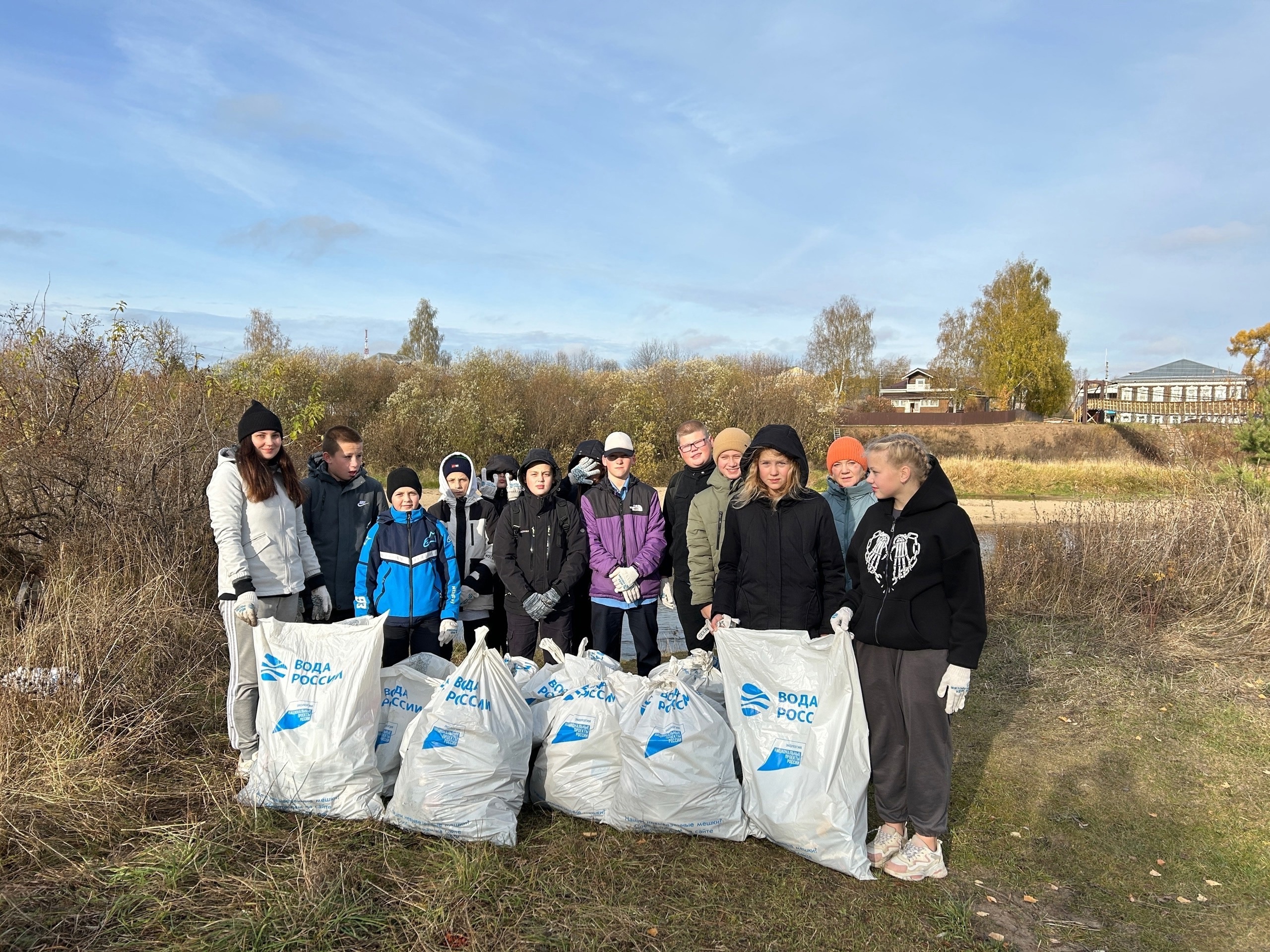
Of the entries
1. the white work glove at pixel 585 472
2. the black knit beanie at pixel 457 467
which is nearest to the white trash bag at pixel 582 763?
the white work glove at pixel 585 472

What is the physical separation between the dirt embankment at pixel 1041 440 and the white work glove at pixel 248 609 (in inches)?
899

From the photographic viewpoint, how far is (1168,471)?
31.8 ft

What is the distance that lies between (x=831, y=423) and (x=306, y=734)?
21.2 metres

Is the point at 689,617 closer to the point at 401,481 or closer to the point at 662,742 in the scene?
the point at 662,742

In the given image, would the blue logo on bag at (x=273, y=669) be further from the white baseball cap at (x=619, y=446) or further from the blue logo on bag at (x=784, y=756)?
the white baseball cap at (x=619, y=446)

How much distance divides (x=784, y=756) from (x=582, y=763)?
0.79 metres

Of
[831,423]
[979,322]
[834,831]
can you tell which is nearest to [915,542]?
[834,831]

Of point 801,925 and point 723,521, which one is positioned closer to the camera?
point 801,925

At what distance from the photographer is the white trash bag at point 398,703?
10.6ft

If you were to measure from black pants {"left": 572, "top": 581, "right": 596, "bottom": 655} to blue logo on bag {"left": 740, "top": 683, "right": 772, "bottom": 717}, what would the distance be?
5.01 ft

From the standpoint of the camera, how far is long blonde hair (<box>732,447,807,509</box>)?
3361 mm

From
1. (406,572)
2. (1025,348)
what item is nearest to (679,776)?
(406,572)

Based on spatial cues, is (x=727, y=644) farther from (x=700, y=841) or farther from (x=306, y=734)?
(x=306, y=734)

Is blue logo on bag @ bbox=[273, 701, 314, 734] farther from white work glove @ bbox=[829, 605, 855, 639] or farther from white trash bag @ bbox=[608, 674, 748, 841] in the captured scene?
white work glove @ bbox=[829, 605, 855, 639]
